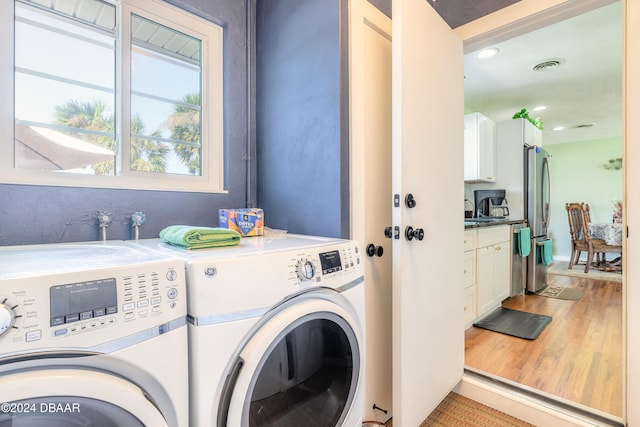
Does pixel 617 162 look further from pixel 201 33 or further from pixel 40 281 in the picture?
pixel 40 281

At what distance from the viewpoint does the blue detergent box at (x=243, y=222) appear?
4.32 feet

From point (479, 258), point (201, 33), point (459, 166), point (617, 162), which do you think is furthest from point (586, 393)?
point (617, 162)

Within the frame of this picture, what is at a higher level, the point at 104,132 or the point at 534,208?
→ the point at 104,132

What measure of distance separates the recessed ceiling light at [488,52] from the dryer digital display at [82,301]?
319 cm

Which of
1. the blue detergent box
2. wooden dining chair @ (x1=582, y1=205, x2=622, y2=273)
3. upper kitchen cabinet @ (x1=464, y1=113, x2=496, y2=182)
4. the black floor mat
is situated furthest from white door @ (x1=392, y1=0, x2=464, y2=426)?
wooden dining chair @ (x1=582, y1=205, x2=622, y2=273)

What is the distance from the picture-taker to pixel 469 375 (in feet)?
5.77

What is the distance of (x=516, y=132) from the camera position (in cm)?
352

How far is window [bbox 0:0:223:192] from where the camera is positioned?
1175 millimetres

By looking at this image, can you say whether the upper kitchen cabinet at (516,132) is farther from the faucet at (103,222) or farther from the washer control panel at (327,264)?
the faucet at (103,222)

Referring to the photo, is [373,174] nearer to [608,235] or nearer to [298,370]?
[298,370]

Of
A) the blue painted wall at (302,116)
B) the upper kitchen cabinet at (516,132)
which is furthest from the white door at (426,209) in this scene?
the upper kitchen cabinet at (516,132)

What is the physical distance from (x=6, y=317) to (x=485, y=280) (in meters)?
2.96

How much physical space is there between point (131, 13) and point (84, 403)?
63.0 inches

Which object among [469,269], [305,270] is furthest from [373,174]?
[469,269]
